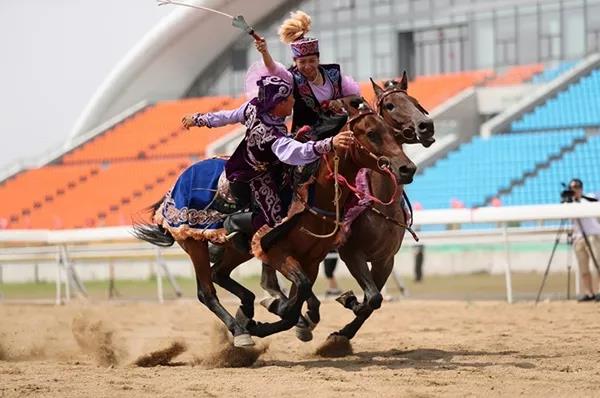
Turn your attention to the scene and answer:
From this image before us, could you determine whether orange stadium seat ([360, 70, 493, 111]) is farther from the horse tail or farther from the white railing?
the horse tail

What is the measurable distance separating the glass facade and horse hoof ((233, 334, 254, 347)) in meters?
29.4

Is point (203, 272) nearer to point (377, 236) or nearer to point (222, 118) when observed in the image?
point (222, 118)

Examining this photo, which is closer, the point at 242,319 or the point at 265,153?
the point at 265,153

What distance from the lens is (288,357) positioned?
970 centimetres

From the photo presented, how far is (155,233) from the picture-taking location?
1039cm

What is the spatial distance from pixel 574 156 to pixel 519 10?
32.5 feet

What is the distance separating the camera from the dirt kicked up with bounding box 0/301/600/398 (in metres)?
7.24

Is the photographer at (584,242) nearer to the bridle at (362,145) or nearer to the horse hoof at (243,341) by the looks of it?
the horse hoof at (243,341)

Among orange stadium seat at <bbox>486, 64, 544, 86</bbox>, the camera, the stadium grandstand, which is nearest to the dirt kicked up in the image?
the camera

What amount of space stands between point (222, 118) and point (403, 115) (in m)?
1.90

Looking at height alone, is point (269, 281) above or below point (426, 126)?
below

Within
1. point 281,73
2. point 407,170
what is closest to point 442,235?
point 281,73

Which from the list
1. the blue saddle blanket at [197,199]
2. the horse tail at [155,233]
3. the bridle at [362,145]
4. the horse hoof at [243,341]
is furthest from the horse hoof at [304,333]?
the bridle at [362,145]

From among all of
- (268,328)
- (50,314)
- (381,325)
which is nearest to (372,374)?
(268,328)
